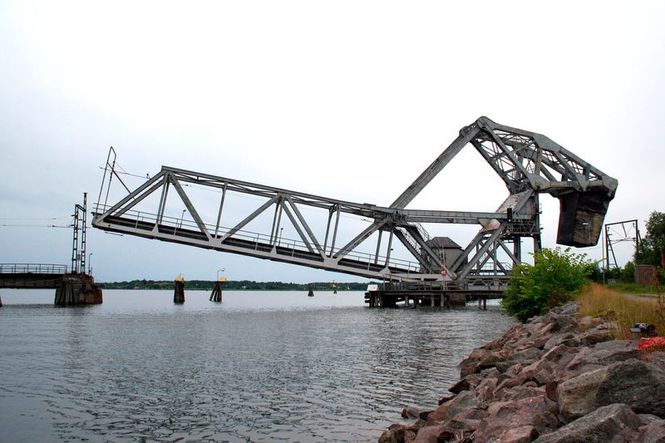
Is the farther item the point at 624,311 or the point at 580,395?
the point at 624,311

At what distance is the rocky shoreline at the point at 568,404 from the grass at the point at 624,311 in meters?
0.43

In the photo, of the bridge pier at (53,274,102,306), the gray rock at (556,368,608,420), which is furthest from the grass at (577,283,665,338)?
the bridge pier at (53,274,102,306)

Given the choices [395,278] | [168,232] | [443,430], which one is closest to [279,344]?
[443,430]

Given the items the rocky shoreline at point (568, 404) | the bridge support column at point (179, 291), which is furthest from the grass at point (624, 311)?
the bridge support column at point (179, 291)

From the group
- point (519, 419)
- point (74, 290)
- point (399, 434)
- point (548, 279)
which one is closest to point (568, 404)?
point (519, 419)

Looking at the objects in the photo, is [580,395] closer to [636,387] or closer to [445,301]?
[636,387]

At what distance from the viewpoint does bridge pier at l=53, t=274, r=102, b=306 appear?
192 feet

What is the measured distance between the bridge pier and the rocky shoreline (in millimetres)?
55380

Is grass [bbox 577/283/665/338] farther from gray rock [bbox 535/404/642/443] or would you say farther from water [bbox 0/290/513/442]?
gray rock [bbox 535/404/642/443]

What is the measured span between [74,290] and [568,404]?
6026 cm

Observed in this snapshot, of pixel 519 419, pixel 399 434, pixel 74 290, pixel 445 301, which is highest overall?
pixel 74 290

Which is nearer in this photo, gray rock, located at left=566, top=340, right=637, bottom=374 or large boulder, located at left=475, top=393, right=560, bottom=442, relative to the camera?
large boulder, located at left=475, top=393, right=560, bottom=442

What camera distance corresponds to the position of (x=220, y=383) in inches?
549

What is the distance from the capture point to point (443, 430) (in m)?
7.43
